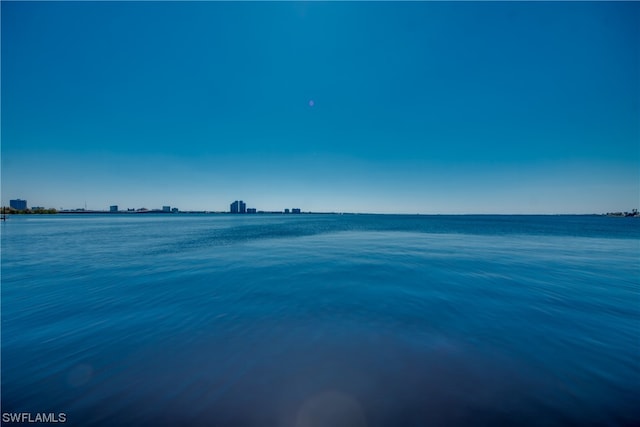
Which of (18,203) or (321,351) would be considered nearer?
(321,351)

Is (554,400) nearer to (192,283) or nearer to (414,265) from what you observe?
(414,265)

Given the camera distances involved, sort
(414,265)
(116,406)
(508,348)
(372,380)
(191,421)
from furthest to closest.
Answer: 1. (414,265)
2. (508,348)
3. (372,380)
4. (116,406)
5. (191,421)

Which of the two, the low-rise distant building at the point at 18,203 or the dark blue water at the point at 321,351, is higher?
the low-rise distant building at the point at 18,203

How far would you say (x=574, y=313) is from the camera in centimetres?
775

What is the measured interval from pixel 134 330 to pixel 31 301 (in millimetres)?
6703

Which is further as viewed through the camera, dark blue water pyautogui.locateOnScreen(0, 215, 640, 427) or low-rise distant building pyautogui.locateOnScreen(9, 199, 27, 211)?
low-rise distant building pyautogui.locateOnScreen(9, 199, 27, 211)

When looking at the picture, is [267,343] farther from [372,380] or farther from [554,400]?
[554,400]

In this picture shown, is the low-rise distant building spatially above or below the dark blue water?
above

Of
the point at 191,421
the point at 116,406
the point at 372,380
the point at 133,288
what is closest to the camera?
the point at 191,421

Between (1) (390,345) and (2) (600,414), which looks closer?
(2) (600,414)

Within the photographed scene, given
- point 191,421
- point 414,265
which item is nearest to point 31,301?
point 191,421

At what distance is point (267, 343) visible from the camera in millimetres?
5758

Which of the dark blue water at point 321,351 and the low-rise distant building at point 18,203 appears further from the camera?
the low-rise distant building at point 18,203

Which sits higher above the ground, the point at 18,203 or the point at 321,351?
the point at 18,203
